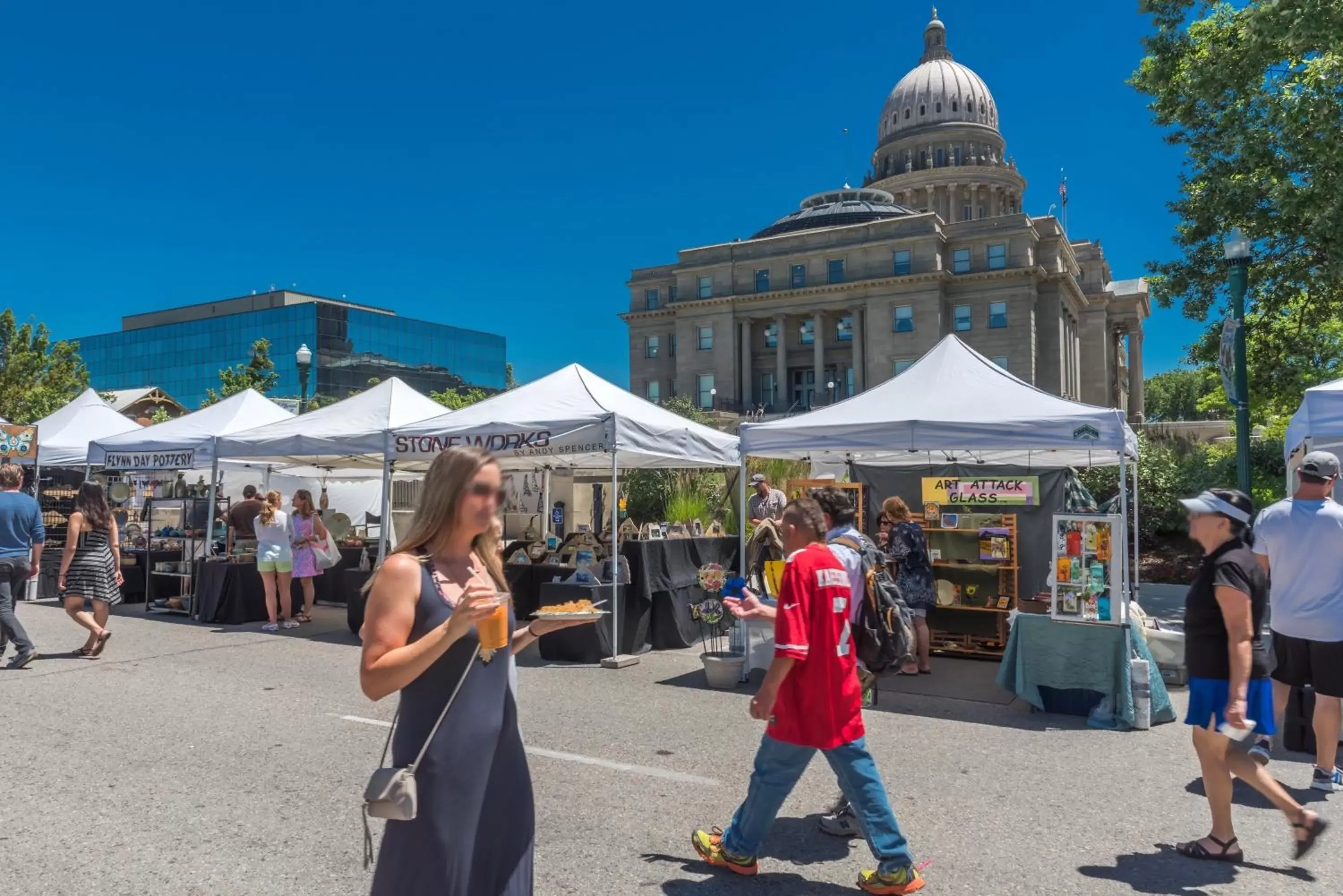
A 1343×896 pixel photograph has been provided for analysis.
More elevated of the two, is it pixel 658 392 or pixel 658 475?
pixel 658 392

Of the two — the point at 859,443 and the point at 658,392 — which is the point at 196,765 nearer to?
the point at 859,443

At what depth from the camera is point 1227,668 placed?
4219mm

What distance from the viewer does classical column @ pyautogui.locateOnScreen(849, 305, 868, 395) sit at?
69.7 metres

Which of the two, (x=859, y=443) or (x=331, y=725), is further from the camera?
(x=859, y=443)

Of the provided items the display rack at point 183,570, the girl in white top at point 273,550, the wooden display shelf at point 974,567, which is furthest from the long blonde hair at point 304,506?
the wooden display shelf at point 974,567

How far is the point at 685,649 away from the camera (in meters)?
10.8

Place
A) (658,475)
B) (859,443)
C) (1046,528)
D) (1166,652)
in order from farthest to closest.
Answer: (658,475)
(1046,528)
(859,443)
(1166,652)

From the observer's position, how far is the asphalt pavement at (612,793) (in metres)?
4.20

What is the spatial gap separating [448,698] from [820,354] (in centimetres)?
7078

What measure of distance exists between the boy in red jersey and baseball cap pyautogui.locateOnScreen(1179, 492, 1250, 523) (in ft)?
5.77

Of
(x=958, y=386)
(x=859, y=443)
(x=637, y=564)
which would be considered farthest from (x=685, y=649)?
(x=958, y=386)

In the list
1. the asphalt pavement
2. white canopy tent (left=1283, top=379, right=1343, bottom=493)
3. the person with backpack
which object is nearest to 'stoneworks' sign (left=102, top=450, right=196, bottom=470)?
the asphalt pavement

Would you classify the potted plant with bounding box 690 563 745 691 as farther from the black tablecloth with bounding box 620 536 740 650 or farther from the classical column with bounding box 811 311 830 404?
the classical column with bounding box 811 311 830 404

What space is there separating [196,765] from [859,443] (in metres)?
6.28
